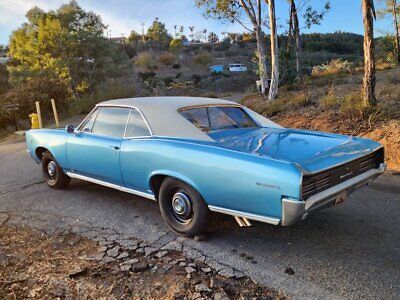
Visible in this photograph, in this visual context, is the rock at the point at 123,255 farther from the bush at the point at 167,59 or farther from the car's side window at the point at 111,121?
the bush at the point at 167,59

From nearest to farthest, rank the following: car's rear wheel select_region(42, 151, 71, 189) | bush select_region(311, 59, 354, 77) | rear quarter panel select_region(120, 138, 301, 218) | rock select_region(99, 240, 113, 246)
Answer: rear quarter panel select_region(120, 138, 301, 218) < rock select_region(99, 240, 113, 246) < car's rear wheel select_region(42, 151, 71, 189) < bush select_region(311, 59, 354, 77)

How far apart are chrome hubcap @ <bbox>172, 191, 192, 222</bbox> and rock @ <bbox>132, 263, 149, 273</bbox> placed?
0.68 m

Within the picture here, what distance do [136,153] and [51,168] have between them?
2.24 m

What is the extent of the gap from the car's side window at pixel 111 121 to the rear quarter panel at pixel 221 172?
0.46 m

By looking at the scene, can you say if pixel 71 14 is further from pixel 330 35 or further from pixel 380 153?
pixel 330 35

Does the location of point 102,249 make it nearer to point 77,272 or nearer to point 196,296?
point 77,272

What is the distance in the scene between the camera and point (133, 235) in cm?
373

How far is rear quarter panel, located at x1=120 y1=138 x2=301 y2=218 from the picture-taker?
282 centimetres

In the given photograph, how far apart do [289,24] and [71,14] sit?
46.0 ft

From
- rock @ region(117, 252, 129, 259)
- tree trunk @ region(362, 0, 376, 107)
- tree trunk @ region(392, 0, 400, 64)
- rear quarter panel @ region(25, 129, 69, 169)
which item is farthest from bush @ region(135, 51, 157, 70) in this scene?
rock @ region(117, 252, 129, 259)

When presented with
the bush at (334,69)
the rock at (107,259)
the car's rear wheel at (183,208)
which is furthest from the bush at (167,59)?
the rock at (107,259)

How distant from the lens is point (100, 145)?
4.28 m

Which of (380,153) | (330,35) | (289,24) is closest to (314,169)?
(380,153)

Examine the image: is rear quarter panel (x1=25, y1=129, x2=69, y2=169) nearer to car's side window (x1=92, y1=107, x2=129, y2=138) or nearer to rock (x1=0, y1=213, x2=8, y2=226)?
car's side window (x1=92, y1=107, x2=129, y2=138)
